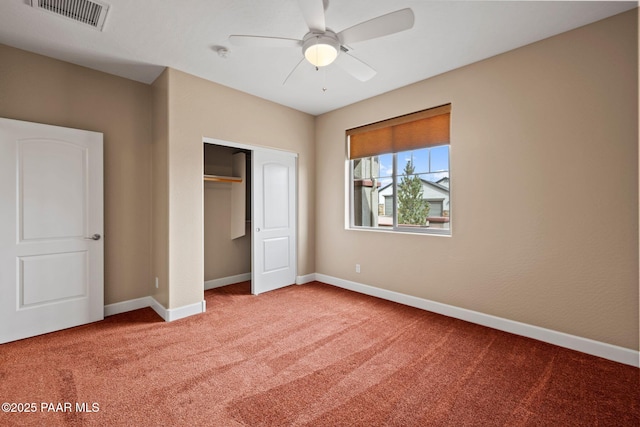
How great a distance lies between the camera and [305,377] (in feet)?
7.06

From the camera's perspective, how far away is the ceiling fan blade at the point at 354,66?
2332mm

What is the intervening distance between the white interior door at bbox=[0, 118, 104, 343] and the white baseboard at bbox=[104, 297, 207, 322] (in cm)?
20

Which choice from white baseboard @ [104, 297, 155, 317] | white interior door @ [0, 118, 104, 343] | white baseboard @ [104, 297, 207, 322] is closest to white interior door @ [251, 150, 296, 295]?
white baseboard @ [104, 297, 207, 322]

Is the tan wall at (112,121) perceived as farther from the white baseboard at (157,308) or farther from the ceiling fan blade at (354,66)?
the ceiling fan blade at (354,66)

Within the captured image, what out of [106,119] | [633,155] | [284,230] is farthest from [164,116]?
[633,155]

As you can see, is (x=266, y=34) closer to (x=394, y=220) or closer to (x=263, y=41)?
(x=263, y=41)

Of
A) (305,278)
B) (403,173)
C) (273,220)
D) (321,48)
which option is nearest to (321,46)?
(321,48)

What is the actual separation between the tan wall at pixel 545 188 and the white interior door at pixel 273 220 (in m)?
1.83

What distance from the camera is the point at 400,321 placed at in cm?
319

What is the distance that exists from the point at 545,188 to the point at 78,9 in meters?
4.19

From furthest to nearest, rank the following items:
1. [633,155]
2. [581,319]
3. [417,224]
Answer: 1. [417,224]
2. [581,319]
3. [633,155]

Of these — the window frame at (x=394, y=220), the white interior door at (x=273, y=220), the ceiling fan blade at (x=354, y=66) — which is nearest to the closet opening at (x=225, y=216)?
the white interior door at (x=273, y=220)

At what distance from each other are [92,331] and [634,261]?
4.81 meters

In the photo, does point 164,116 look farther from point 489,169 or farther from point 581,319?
point 581,319
